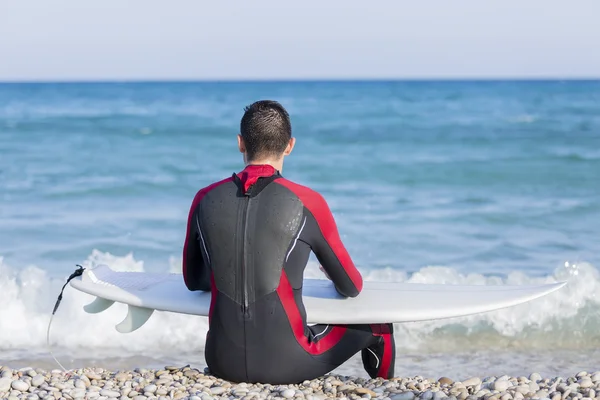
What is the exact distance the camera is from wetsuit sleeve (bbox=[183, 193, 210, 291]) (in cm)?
298

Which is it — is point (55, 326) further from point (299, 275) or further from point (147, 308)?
point (299, 275)

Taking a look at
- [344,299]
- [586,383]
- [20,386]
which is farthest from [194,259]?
[586,383]

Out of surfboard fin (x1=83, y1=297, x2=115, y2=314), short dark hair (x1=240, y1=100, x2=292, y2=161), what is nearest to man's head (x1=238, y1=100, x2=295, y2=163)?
short dark hair (x1=240, y1=100, x2=292, y2=161)

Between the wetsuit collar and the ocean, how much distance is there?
1.75 meters

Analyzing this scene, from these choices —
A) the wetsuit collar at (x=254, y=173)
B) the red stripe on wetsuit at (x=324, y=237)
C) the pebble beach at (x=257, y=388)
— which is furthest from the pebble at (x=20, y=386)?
the wetsuit collar at (x=254, y=173)

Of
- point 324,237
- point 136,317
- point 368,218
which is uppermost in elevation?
point 368,218

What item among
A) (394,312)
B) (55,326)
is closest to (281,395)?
(394,312)

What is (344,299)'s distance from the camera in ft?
10.8

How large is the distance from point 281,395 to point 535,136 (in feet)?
51.5

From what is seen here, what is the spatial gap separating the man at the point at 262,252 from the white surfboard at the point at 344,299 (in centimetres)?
23

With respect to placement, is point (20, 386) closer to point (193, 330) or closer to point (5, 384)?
point (5, 384)

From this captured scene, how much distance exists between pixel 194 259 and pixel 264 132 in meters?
0.57

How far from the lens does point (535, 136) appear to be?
1766cm

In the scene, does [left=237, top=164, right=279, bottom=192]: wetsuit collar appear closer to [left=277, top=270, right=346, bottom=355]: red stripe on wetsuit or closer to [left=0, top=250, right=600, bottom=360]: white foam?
[left=277, top=270, right=346, bottom=355]: red stripe on wetsuit
